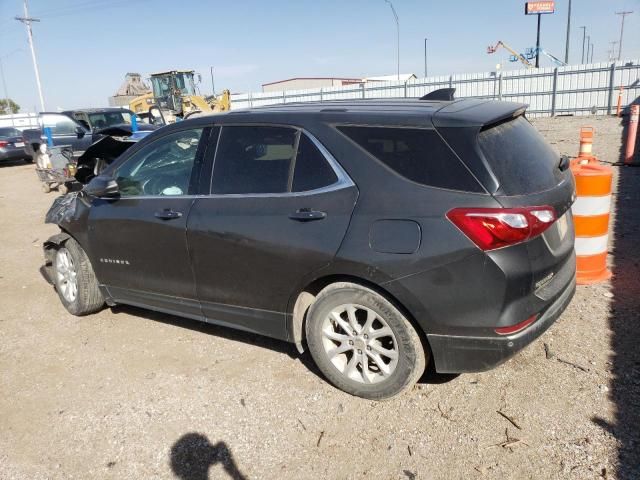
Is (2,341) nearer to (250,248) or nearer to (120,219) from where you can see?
(120,219)

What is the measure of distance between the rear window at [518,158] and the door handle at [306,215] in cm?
97

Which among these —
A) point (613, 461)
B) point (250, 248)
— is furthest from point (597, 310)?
point (250, 248)

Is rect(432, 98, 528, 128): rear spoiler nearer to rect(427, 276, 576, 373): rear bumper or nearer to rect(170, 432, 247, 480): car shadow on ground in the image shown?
rect(427, 276, 576, 373): rear bumper

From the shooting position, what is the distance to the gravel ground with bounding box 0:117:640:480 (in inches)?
104

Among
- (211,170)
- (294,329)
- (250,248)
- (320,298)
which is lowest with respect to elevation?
(294,329)

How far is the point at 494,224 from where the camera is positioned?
2.59 m

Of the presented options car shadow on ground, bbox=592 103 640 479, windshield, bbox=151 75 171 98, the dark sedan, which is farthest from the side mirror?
windshield, bbox=151 75 171 98

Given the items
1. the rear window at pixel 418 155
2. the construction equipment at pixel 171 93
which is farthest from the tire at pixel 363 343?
the construction equipment at pixel 171 93

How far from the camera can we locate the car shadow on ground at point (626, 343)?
261 cm

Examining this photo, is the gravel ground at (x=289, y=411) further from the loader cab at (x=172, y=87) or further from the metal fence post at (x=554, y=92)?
the metal fence post at (x=554, y=92)

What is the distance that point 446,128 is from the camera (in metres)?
2.77

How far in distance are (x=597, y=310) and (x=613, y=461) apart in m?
1.83

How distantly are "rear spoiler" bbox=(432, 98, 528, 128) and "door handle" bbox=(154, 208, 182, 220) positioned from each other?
1.88 m

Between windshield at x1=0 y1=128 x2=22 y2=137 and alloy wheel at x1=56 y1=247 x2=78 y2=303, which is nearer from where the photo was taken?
alloy wheel at x1=56 y1=247 x2=78 y2=303
